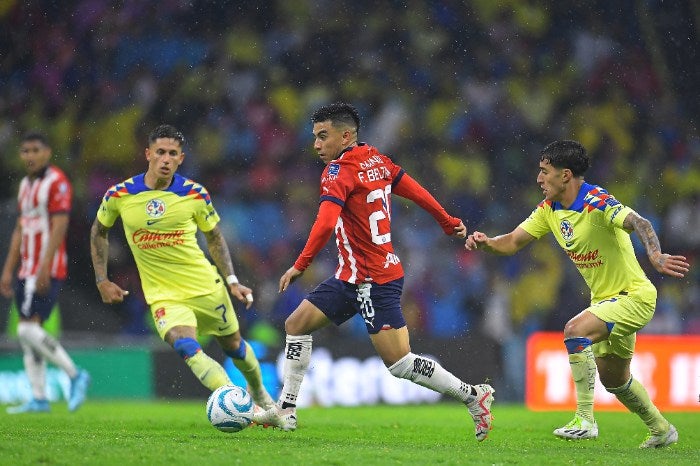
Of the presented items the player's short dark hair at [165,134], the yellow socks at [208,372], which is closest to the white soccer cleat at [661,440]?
the yellow socks at [208,372]

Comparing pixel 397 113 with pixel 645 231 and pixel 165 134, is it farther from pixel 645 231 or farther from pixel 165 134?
pixel 645 231

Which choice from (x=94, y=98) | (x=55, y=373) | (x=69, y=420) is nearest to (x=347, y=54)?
(x=94, y=98)

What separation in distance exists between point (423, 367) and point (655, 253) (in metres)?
1.62

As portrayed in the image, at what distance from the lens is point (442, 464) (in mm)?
5852

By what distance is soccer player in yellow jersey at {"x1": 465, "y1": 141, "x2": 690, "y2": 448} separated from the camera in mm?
7133

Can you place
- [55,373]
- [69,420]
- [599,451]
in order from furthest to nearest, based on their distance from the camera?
[55,373], [69,420], [599,451]

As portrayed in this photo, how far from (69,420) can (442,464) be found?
4.22 m

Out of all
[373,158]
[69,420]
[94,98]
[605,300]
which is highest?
[94,98]

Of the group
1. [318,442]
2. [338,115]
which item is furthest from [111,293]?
[338,115]

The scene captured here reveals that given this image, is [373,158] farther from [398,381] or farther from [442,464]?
[398,381]

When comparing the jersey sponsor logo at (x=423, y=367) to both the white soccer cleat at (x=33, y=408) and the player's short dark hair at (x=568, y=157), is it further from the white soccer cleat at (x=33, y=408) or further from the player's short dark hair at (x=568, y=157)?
the white soccer cleat at (x=33, y=408)

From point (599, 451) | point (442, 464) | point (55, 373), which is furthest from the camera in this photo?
point (55, 373)

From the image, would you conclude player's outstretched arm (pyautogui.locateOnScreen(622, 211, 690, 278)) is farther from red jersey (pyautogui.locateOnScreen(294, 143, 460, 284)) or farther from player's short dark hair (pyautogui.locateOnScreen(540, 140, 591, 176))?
red jersey (pyautogui.locateOnScreen(294, 143, 460, 284))

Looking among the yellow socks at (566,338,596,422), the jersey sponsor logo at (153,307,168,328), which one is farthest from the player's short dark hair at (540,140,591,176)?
the jersey sponsor logo at (153,307,168,328)
